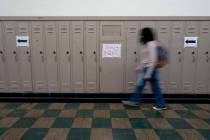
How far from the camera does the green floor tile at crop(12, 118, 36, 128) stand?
8.30 ft

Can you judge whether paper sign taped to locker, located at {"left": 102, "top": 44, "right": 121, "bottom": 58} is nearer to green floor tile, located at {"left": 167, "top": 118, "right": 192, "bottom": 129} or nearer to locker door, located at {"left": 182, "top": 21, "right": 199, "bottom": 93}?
locker door, located at {"left": 182, "top": 21, "right": 199, "bottom": 93}

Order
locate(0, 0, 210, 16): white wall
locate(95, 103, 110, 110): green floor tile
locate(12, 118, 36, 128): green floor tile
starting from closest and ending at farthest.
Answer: locate(12, 118, 36, 128): green floor tile, locate(95, 103, 110, 110): green floor tile, locate(0, 0, 210, 16): white wall

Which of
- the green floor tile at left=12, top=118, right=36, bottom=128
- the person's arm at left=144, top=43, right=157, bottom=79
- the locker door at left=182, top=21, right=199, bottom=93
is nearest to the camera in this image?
the green floor tile at left=12, top=118, right=36, bottom=128

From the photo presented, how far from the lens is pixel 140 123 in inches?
105

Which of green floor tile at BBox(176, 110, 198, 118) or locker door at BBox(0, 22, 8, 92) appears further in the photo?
locker door at BBox(0, 22, 8, 92)

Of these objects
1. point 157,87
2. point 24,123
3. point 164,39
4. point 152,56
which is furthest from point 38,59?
point 164,39

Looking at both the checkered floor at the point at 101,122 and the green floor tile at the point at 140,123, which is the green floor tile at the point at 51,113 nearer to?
the checkered floor at the point at 101,122

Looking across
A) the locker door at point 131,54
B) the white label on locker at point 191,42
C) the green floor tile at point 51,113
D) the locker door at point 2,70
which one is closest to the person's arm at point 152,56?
the locker door at point 131,54

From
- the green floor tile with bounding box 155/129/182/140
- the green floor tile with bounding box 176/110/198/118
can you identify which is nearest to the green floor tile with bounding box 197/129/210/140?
the green floor tile with bounding box 155/129/182/140

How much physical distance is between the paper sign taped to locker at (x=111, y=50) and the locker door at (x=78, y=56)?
17.3 inches

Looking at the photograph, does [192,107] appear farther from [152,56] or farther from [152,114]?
[152,56]

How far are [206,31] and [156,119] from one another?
205cm

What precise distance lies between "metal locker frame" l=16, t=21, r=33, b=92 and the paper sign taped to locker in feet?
4.89

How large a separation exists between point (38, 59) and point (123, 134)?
2.28 m
